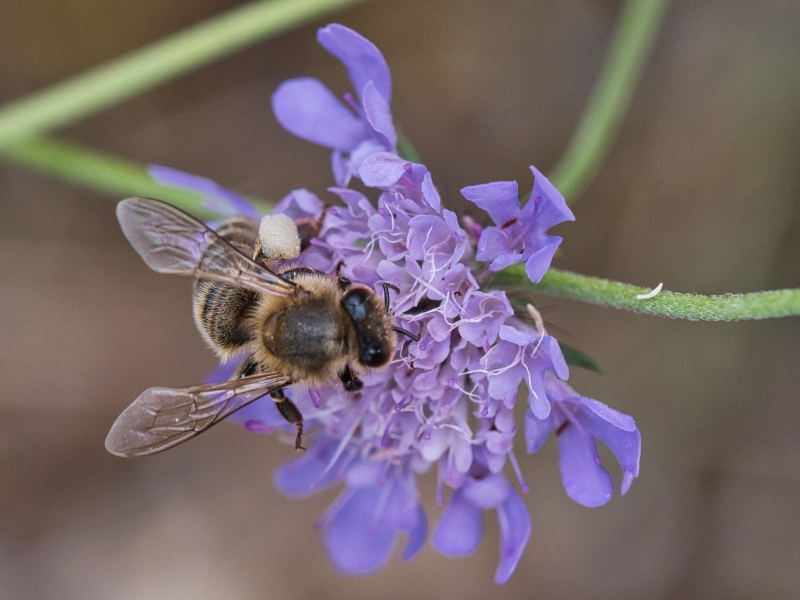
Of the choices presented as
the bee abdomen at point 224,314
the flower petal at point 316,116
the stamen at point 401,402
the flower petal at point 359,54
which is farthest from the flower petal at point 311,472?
the flower petal at point 359,54

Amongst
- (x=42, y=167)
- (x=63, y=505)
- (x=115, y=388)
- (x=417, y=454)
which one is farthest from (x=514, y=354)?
(x=63, y=505)

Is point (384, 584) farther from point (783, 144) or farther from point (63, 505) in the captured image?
point (783, 144)

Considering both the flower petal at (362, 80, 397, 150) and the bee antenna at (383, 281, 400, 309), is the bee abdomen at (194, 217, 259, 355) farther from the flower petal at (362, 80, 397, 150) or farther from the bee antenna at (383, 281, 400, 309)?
the flower petal at (362, 80, 397, 150)

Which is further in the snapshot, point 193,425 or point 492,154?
point 492,154

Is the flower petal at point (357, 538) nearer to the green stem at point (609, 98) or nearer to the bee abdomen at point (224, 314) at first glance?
the bee abdomen at point (224, 314)

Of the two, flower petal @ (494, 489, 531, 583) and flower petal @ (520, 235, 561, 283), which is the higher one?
flower petal @ (520, 235, 561, 283)

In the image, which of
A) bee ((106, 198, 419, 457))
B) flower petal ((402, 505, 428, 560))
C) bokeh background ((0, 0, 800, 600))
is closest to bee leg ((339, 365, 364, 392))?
bee ((106, 198, 419, 457))

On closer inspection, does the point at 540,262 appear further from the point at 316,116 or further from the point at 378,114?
the point at 316,116
